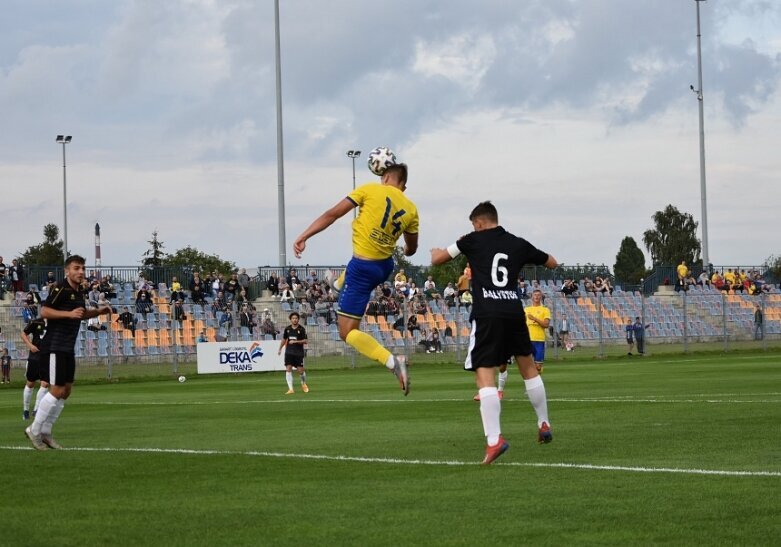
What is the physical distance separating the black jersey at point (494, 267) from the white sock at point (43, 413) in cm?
538

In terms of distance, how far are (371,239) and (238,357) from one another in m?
30.1

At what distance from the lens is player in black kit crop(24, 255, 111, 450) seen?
1411 cm

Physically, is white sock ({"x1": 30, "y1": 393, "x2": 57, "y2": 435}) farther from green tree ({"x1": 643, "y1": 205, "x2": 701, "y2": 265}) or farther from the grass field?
green tree ({"x1": 643, "y1": 205, "x2": 701, "y2": 265})

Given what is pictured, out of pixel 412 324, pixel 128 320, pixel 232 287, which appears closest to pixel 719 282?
pixel 412 324

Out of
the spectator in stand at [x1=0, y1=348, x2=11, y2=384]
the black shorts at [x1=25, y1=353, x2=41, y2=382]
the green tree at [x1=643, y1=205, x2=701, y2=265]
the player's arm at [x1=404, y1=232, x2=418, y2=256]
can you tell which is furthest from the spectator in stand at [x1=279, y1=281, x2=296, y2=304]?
the green tree at [x1=643, y1=205, x2=701, y2=265]

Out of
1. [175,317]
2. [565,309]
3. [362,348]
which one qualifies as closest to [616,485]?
[362,348]

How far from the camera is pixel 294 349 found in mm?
32188

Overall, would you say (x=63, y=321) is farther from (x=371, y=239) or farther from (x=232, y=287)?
(x=232, y=287)

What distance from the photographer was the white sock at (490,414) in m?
11.1

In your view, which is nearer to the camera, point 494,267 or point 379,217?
point 494,267

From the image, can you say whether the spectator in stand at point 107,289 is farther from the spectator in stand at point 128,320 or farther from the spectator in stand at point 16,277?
the spectator in stand at point 128,320

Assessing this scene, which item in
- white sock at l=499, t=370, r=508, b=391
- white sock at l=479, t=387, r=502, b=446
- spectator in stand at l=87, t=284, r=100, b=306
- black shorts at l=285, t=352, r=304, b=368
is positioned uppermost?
spectator in stand at l=87, t=284, r=100, b=306

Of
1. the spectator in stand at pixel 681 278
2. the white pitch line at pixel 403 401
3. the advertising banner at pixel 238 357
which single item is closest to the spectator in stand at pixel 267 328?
the advertising banner at pixel 238 357

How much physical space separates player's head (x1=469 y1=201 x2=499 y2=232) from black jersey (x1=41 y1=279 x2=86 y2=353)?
5.01 meters
